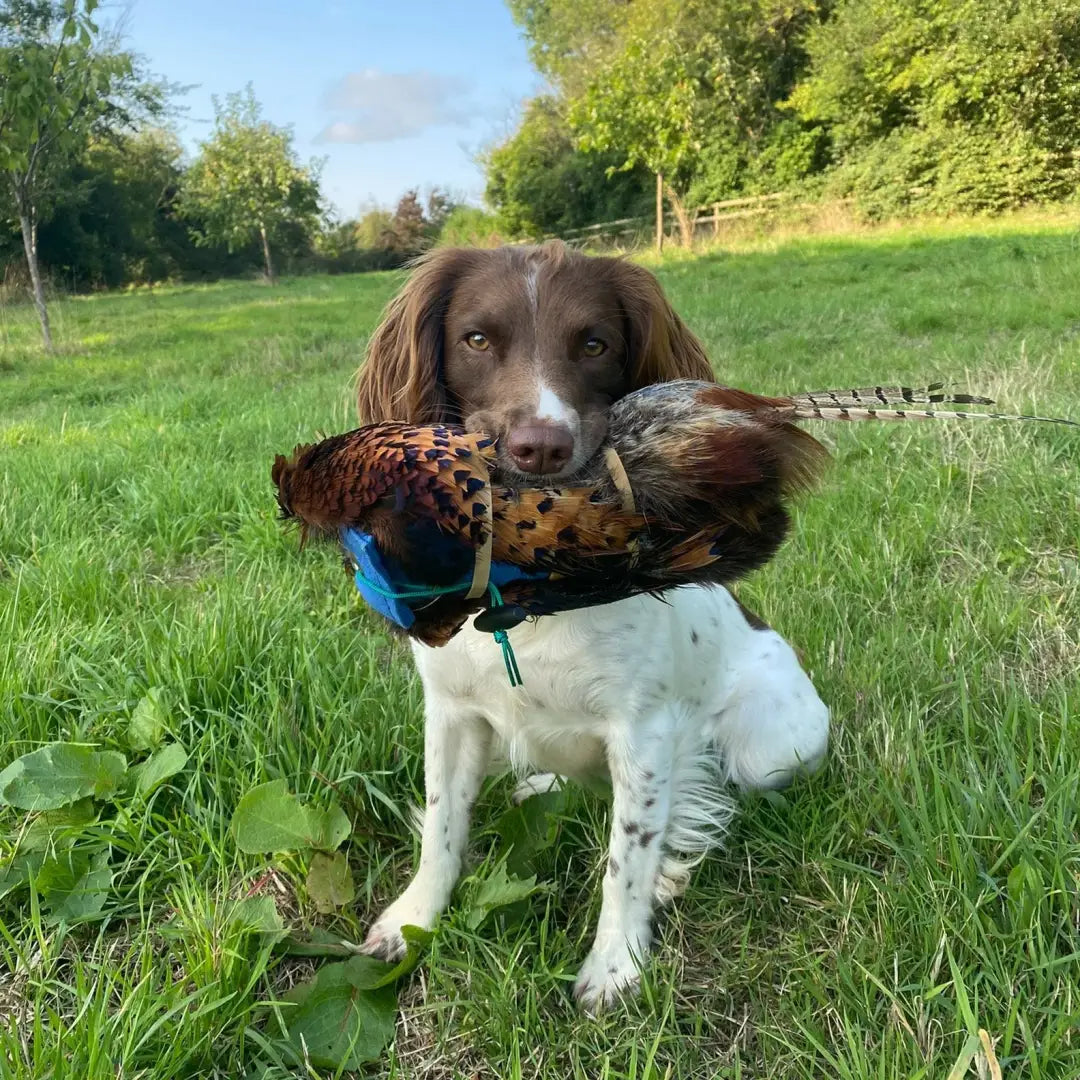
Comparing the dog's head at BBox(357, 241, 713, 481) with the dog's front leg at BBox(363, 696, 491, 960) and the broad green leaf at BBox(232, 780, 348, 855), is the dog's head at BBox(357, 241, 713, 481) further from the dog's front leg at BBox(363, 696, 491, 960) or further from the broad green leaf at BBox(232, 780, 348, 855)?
the broad green leaf at BBox(232, 780, 348, 855)

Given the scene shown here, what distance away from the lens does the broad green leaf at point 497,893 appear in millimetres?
1629

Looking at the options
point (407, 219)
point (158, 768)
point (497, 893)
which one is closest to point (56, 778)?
point (158, 768)

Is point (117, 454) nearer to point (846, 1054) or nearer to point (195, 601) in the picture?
point (195, 601)

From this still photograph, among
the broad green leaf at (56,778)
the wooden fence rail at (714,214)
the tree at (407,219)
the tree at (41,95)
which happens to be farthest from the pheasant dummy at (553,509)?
the tree at (407,219)

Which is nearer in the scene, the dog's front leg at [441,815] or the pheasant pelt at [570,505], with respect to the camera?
the pheasant pelt at [570,505]

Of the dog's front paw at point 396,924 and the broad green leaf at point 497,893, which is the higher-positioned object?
the broad green leaf at point 497,893

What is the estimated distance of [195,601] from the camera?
109 inches

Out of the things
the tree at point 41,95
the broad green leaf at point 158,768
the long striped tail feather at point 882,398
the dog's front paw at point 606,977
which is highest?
the tree at point 41,95

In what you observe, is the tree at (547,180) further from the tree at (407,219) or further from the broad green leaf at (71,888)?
the broad green leaf at (71,888)

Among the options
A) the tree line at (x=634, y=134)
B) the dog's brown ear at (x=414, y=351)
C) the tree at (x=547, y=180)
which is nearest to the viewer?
the dog's brown ear at (x=414, y=351)

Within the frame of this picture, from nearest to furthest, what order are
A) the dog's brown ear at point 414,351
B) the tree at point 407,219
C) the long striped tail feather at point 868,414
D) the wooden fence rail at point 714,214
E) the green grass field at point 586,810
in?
the long striped tail feather at point 868,414 → the green grass field at point 586,810 → the dog's brown ear at point 414,351 → the wooden fence rail at point 714,214 → the tree at point 407,219

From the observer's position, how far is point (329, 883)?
1.76 metres

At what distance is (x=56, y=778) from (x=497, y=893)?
3.44 ft

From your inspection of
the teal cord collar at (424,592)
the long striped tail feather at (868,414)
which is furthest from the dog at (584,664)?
the long striped tail feather at (868,414)
